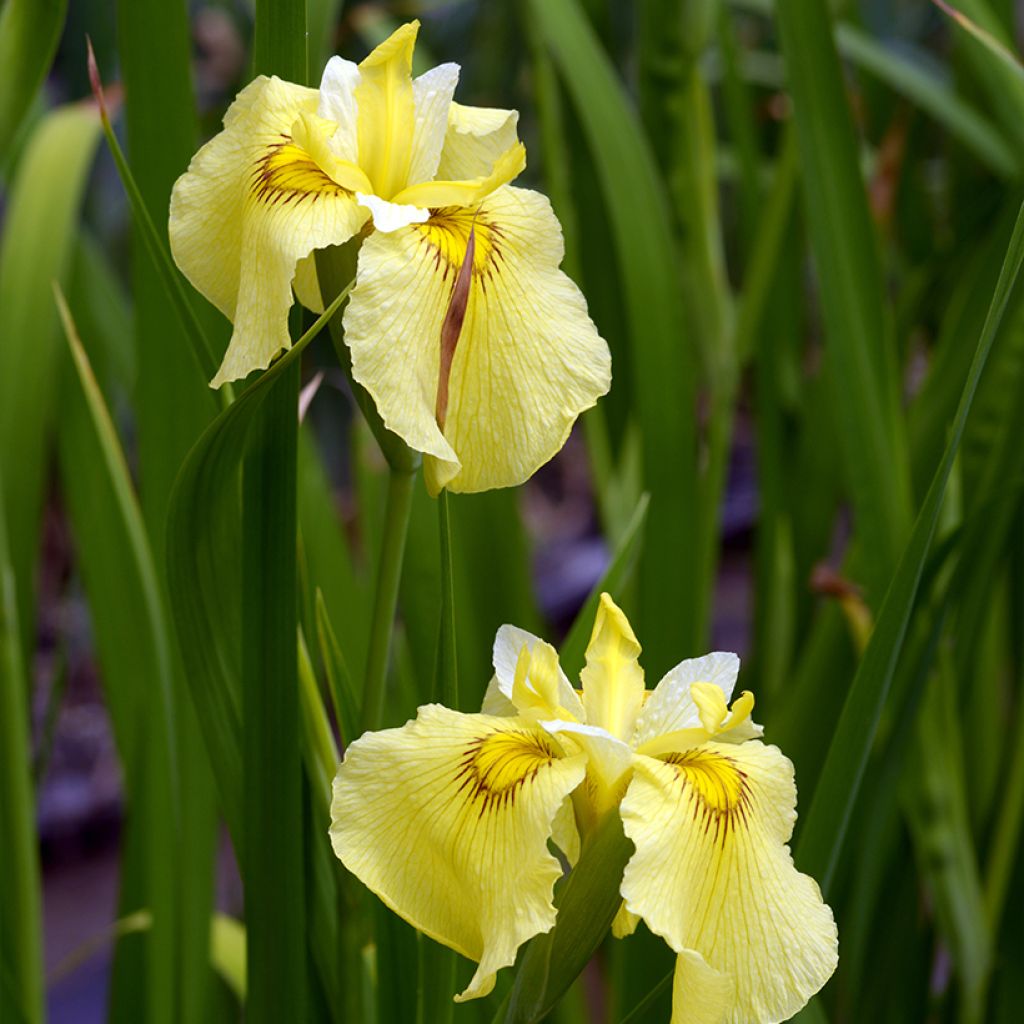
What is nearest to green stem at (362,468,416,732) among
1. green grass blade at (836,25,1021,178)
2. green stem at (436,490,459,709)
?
green stem at (436,490,459,709)

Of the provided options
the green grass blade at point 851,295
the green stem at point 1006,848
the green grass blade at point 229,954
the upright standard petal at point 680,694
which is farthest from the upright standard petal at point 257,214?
the green stem at point 1006,848

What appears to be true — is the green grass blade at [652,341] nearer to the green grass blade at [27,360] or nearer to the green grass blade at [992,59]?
the green grass blade at [992,59]

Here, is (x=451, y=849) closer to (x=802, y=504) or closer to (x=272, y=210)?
(x=272, y=210)

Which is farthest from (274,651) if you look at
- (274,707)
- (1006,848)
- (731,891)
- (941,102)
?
(941,102)

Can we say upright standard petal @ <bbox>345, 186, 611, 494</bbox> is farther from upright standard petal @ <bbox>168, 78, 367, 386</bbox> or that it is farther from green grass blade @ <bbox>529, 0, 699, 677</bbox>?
green grass blade @ <bbox>529, 0, 699, 677</bbox>

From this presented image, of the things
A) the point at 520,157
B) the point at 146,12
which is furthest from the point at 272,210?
the point at 146,12

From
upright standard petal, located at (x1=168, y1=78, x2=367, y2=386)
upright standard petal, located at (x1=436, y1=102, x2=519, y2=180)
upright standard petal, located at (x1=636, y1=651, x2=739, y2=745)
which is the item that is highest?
upright standard petal, located at (x1=436, y1=102, x2=519, y2=180)
